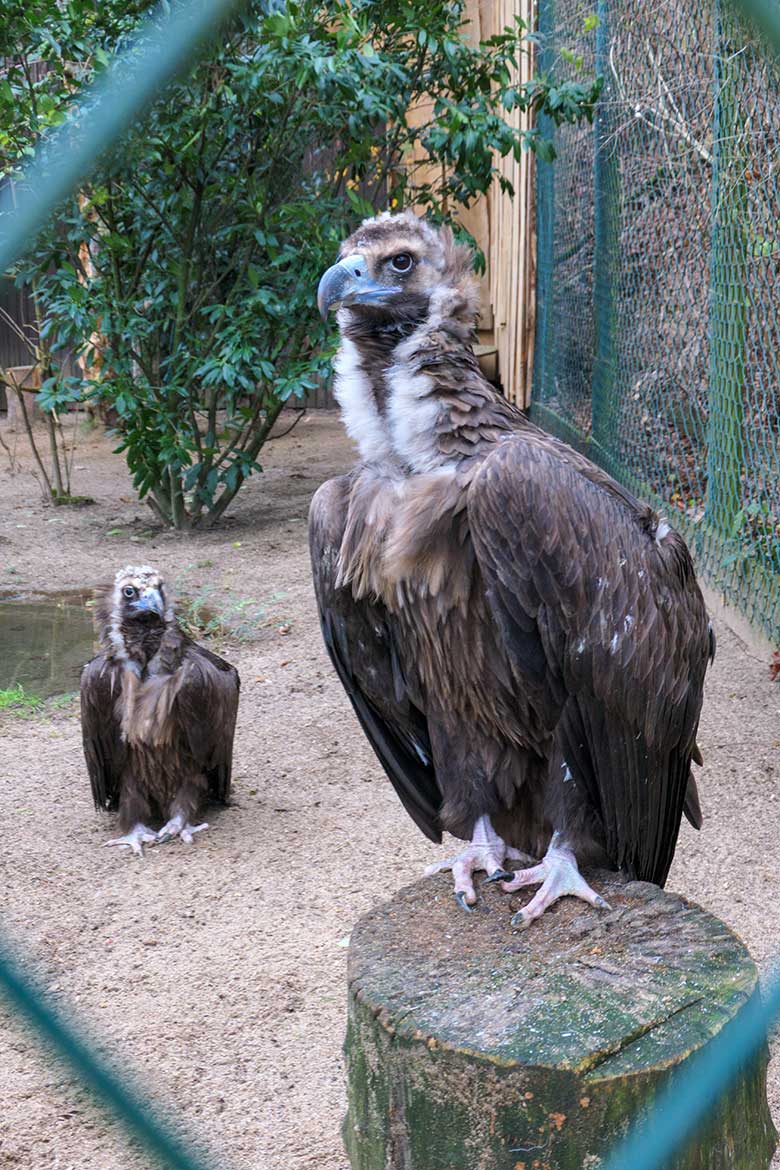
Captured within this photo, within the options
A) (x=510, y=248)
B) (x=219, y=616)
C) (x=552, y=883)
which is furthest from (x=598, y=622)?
(x=510, y=248)

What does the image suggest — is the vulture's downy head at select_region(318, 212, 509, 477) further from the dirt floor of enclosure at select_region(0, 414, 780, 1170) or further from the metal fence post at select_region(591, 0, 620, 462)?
the metal fence post at select_region(591, 0, 620, 462)

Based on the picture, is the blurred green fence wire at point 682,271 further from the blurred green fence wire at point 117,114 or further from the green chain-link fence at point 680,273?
the blurred green fence wire at point 117,114

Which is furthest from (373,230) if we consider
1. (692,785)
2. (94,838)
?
(94,838)

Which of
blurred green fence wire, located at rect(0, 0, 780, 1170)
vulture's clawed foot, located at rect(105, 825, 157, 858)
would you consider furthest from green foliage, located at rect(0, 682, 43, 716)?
blurred green fence wire, located at rect(0, 0, 780, 1170)

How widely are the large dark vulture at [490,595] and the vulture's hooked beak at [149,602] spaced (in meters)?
2.05

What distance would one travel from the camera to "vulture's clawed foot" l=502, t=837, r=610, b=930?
2.24 meters

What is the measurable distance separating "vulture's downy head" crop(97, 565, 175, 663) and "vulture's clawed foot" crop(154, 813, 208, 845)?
1.83 feet

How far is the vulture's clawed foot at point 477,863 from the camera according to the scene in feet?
7.72

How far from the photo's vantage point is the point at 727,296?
17.4ft

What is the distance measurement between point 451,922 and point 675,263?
4597 millimetres

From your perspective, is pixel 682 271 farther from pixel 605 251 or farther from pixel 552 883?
pixel 552 883

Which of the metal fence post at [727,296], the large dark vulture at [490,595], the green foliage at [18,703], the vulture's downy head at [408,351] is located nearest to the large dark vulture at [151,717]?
the green foliage at [18,703]

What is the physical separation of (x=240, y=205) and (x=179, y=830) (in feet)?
13.8

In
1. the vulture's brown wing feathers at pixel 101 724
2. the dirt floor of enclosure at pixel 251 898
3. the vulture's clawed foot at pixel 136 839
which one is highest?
the vulture's brown wing feathers at pixel 101 724
